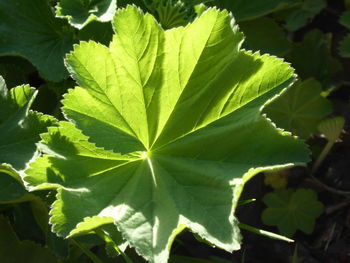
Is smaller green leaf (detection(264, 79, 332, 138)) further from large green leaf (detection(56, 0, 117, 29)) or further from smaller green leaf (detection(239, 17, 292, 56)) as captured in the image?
large green leaf (detection(56, 0, 117, 29))

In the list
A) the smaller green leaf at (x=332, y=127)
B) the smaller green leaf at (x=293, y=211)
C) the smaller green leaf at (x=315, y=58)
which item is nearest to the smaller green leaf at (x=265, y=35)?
the smaller green leaf at (x=315, y=58)

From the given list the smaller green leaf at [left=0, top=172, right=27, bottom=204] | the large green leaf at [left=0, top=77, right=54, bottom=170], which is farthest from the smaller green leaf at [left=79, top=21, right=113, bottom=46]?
the smaller green leaf at [left=0, top=172, right=27, bottom=204]

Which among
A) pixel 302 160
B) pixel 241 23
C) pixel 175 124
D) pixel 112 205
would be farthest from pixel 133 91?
pixel 241 23

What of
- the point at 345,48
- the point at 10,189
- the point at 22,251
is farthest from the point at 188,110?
the point at 345,48

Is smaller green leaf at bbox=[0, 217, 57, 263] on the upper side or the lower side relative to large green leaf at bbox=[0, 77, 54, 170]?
lower

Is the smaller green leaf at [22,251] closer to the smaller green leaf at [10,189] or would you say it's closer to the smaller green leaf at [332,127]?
the smaller green leaf at [10,189]

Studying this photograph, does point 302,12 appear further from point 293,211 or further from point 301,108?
point 293,211

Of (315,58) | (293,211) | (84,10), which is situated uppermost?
(84,10)

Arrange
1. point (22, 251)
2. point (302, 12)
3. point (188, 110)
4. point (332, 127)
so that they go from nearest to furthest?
point (188, 110), point (22, 251), point (332, 127), point (302, 12)
